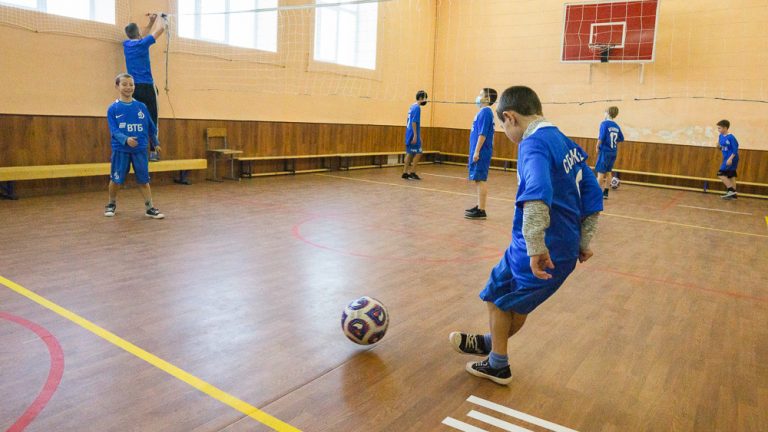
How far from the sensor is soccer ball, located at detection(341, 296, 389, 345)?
9.27ft

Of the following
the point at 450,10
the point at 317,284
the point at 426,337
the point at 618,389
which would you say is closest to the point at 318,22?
the point at 450,10

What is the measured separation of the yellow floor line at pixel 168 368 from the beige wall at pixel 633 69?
12.1m

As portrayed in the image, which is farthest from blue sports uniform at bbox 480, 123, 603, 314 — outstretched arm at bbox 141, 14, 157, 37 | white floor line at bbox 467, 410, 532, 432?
outstretched arm at bbox 141, 14, 157, 37

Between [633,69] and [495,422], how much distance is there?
1198 centimetres

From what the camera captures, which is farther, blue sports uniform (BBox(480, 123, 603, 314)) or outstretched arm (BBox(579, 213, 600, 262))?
outstretched arm (BBox(579, 213, 600, 262))

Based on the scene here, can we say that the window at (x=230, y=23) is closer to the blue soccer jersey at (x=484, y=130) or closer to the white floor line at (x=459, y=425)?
the blue soccer jersey at (x=484, y=130)

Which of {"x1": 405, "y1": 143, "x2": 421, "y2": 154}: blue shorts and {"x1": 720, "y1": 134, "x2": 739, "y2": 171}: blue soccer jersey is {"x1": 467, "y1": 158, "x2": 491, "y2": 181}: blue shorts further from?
{"x1": 720, "y1": 134, "x2": 739, "y2": 171}: blue soccer jersey

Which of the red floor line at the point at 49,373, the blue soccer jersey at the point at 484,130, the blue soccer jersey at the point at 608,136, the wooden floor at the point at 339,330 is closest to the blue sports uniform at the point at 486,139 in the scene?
the blue soccer jersey at the point at 484,130

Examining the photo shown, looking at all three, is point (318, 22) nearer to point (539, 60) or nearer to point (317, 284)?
point (539, 60)

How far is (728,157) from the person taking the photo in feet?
33.6

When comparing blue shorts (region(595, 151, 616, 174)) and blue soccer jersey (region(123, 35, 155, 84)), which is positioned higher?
blue soccer jersey (region(123, 35, 155, 84))

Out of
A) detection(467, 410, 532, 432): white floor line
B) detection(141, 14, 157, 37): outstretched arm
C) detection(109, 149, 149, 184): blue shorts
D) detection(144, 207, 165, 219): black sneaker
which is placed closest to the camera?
detection(467, 410, 532, 432): white floor line

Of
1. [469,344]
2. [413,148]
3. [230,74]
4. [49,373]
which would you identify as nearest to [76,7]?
[230,74]

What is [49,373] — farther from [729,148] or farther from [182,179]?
[729,148]
